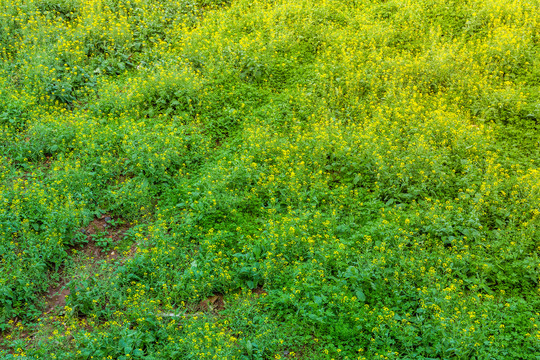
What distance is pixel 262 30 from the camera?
35.1 ft

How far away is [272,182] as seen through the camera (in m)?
6.96

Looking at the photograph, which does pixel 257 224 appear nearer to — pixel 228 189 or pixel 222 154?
pixel 228 189

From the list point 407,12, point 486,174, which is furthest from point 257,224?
point 407,12

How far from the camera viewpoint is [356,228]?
6.26 metres

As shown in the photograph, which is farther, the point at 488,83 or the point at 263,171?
the point at 488,83

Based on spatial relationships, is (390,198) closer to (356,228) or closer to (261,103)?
(356,228)

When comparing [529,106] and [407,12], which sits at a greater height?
[407,12]

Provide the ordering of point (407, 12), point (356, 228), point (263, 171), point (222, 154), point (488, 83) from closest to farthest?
point (356, 228) < point (263, 171) < point (222, 154) < point (488, 83) < point (407, 12)

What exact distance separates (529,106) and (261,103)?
528 centimetres

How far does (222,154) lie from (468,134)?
449 cm

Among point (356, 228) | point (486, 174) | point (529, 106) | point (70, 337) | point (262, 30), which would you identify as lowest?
point (70, 337)

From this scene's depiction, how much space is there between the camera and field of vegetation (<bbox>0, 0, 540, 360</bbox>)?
5.02 metres

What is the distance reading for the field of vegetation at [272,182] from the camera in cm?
502

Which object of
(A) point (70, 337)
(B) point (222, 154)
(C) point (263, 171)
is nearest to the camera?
(A) point (70, 337)
